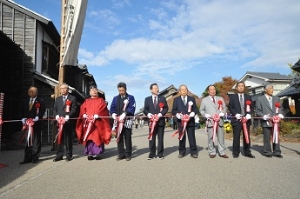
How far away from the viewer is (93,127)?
736 cm

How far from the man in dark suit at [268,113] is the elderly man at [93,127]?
4402 millimetres

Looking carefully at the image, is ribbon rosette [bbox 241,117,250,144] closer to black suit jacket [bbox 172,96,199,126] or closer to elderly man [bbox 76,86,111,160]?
black suit jacket [bbox 172,96,199,126]

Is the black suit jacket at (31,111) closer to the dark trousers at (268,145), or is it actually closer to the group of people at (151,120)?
the group of people at (151,120)

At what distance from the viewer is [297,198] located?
3.73m

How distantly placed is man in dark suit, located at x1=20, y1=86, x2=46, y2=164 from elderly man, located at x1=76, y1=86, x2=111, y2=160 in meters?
1.05

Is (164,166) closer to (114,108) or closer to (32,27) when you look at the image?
(114,108)

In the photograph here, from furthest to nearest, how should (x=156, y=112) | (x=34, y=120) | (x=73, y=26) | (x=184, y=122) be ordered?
(x=73, y=26)
(x=156, y=112)
(x=184, y=122)
(x=34, y=120)

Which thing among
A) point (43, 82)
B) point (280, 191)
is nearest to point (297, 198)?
point (280, 191)

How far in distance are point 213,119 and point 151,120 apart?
173 centimetres

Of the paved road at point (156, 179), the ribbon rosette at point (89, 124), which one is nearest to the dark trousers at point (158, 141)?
the paved road at point (156, 179)

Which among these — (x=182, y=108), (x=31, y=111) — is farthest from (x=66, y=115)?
(x=182, y=108)

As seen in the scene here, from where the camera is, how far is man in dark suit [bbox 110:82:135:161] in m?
7.32

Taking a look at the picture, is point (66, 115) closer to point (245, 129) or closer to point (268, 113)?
point (245, 129)

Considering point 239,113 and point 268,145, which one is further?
point 239,113
